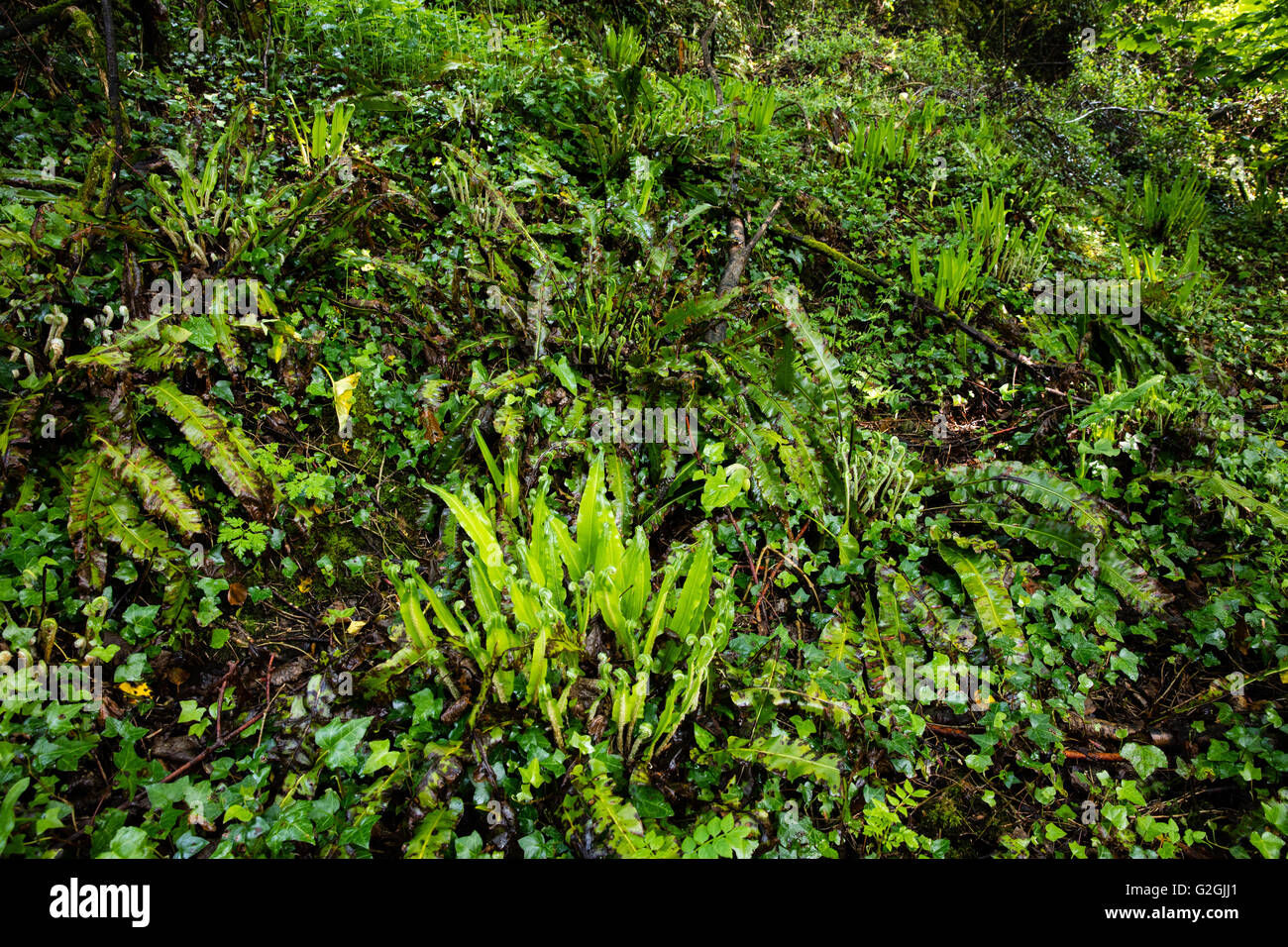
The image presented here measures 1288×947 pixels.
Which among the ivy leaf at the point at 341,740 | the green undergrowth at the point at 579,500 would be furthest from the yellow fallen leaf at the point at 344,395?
the ivy leaf at the point at 341,740

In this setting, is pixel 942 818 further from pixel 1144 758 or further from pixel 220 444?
pixel 220 444

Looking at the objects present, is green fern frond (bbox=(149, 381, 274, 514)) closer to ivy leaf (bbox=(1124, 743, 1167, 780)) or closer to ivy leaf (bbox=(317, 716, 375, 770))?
ivy leaf (bbox=(317, 716, 375, 770))

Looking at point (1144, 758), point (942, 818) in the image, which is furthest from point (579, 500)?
point (1144, 758)

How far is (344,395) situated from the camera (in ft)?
8.63

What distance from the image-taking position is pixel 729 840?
5.17 ft

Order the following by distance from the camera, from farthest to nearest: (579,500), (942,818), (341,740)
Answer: (579,500), (942,818), (341,740)

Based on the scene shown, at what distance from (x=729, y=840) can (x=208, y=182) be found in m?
3.33

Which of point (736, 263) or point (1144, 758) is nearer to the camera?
point (1144, 758)

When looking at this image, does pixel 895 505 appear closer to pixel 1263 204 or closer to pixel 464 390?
pixel 464 390

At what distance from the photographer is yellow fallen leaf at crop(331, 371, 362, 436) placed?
2572mm

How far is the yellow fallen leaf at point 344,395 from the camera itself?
2.57 m

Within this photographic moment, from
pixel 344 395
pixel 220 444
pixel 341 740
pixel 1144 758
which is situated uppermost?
pixel 344 395

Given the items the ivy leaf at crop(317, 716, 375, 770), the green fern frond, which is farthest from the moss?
the green fern frond

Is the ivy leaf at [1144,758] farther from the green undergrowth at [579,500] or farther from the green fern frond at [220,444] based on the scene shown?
the green fern frond at [220,444]
